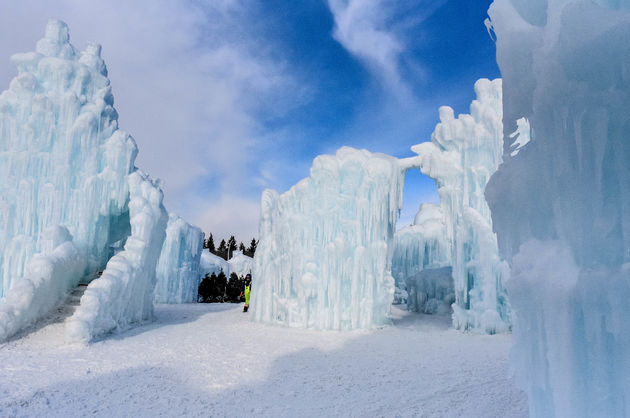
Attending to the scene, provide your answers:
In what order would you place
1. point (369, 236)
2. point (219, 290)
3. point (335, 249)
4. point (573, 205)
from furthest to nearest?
point (219, 290) → point (369, 236) → point (335, 249) → point (573, 205)

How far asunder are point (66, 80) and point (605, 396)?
1441 cm

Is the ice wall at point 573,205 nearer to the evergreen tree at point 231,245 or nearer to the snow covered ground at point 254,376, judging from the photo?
the snow covered ground at point 254,376

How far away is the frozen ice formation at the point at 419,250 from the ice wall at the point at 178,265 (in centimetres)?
1265

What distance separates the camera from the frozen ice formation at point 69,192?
Result: 9.89 m

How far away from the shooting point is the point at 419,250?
22266 mm

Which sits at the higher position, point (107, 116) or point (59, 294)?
point (107, 116)

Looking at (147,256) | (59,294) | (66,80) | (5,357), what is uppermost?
(66,80)

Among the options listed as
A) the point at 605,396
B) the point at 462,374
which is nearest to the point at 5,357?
the point at 462,374

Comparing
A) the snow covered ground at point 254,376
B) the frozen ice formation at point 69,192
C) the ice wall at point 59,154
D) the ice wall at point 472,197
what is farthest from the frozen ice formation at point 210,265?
the ice wall at point 472,197

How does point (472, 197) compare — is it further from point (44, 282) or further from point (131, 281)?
point (44, 282)

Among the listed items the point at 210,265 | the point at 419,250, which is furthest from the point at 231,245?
the point at 419,250

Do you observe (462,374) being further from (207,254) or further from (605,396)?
(207,254)

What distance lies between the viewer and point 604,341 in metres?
2.61

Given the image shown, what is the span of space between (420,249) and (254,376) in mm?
17319
